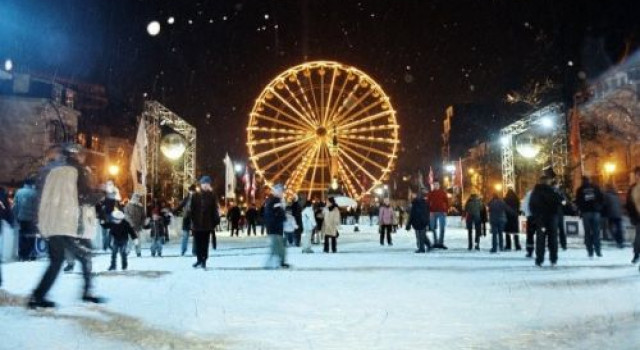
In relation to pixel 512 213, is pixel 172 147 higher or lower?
higher

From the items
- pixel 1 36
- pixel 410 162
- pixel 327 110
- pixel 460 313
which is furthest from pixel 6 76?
pixel 410 162

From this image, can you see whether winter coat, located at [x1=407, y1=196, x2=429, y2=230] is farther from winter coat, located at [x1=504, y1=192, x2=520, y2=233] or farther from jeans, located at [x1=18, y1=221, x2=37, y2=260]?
jeans, located at [x1=18, y1=221, x2=37, y2=260]

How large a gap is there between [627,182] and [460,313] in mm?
40021

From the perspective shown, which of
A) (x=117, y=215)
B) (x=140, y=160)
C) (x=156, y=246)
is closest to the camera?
(x=117, y=215)

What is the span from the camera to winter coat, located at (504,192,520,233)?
1639 cm

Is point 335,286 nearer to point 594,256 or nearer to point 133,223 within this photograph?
point 133,223

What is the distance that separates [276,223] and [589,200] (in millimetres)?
6919

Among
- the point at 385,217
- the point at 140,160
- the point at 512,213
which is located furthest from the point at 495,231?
the point at 140,160

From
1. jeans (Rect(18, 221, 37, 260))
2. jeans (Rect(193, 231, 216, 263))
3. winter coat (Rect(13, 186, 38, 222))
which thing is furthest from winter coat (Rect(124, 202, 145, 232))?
jeans (Rect(18, 221, 37, 260))

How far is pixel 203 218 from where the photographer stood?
12.3m

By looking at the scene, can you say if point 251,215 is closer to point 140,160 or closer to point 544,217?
point 140,160

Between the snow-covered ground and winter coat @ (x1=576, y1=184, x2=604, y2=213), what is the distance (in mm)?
2401

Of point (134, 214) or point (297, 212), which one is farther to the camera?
point (297, 212)

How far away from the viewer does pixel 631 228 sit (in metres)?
19.6
